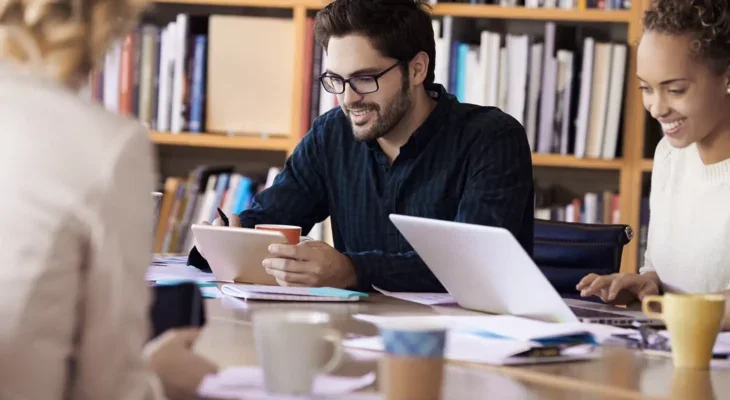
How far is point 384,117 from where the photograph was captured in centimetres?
235

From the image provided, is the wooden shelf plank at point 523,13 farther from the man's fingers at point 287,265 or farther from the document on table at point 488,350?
the document on table at point 488,350

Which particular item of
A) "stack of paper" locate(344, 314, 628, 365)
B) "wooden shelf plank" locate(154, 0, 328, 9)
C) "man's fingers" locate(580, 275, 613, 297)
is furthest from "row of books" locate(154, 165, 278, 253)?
"stack of paper" locate(344, 314, 628, 365)

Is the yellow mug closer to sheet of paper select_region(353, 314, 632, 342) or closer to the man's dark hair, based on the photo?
sheet of paper select_region(353, 314, 632, 342)

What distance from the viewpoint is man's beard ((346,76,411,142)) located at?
2348 mm

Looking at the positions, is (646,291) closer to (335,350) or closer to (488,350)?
(488,350)

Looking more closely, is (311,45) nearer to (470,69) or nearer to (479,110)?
(470,69)

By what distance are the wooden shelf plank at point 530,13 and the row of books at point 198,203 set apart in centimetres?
73

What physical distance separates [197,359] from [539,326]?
1.96 feet

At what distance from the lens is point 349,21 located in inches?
93.7

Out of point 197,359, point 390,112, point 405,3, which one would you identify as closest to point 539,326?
point 197,359

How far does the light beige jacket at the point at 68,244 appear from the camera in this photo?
779mm

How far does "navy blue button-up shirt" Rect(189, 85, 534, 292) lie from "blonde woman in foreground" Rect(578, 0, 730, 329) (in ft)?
0.98

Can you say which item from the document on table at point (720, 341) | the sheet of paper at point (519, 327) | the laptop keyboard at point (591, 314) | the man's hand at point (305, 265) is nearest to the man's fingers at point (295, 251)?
the man's hand at point (305, 265)

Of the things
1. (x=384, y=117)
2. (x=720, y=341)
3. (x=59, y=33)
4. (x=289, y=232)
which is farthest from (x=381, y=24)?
(x=59, y=33)
